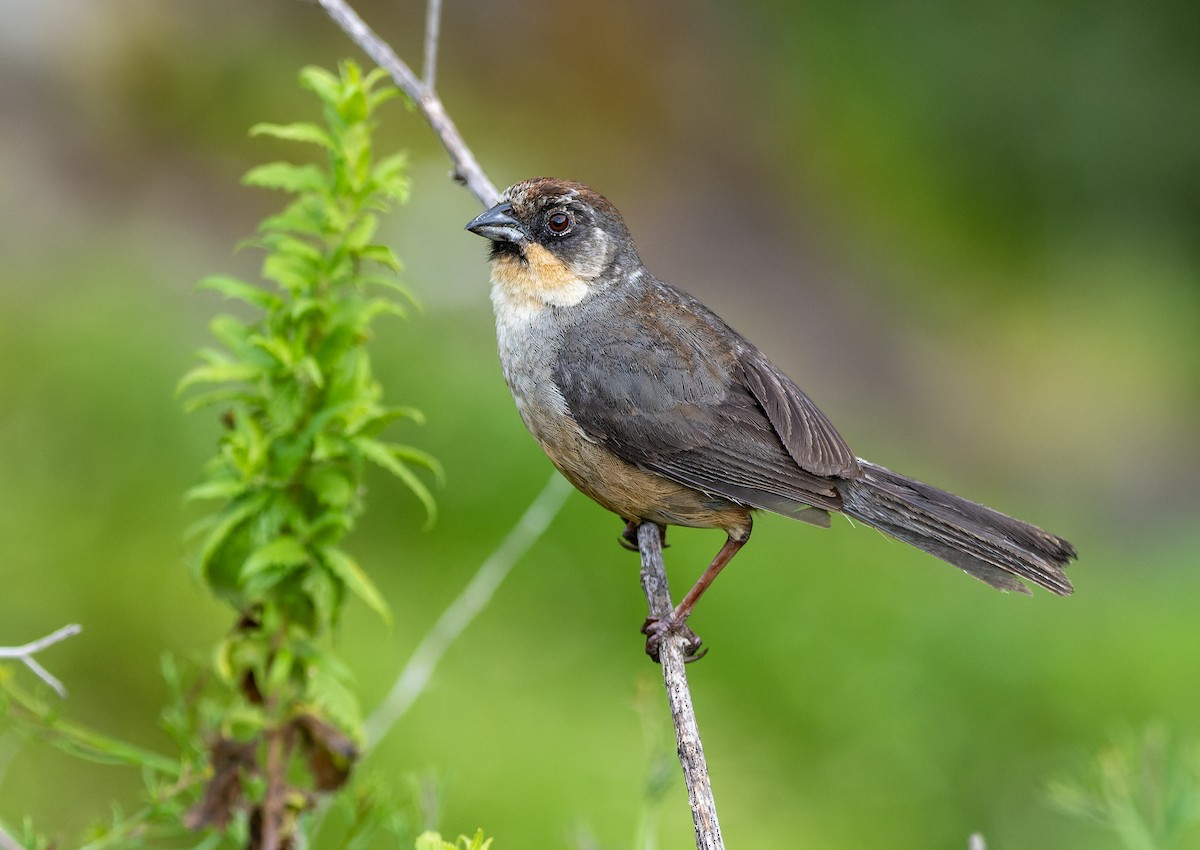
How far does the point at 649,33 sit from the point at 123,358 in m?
6.75

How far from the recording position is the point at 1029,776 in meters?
6.12

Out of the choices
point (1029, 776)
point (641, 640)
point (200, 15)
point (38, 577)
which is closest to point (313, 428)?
point (38, 577)

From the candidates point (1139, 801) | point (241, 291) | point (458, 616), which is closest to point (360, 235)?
point (241, 291)

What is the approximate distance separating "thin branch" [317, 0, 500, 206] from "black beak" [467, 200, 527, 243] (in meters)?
0.04

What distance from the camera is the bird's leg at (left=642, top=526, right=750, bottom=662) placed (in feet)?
12.6

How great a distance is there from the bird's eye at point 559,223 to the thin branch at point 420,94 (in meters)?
0.19

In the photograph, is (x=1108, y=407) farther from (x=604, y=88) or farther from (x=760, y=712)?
(x=760, y=712)

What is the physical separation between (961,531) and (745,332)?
6647 millimetres

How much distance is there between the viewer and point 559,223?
429cm

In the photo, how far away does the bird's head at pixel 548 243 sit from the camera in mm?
4227

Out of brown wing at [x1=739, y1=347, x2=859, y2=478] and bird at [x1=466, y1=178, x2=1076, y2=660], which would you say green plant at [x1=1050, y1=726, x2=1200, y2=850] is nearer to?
bird at [x1=466, y1=178, x2=1076, y2=660]

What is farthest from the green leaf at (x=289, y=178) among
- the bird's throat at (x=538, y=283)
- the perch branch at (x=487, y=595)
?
the bird's throat at (x=538, y=283)

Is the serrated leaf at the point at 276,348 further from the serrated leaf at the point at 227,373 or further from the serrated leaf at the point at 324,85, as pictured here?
the serrated leaf at the point at 324,85

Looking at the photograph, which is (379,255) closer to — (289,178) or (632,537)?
(289,178)
